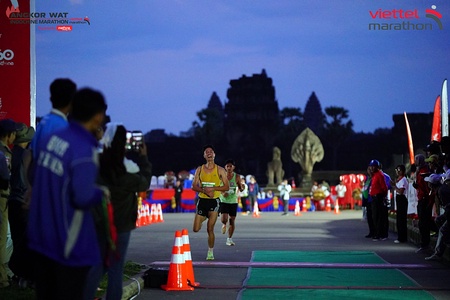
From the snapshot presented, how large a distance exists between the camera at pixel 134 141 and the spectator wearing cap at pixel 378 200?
1557cm

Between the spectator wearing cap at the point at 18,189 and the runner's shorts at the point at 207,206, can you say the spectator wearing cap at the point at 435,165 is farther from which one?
the spectator wearing cap at the point at 18,189

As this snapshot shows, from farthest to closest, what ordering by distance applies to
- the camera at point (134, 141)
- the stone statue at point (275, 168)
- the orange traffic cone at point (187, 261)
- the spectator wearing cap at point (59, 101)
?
the stone statue at point (275, 168) → the orange traffic cone at point (187, 261) → the camera at point (134, 141) → the spectator wearing cap at point (59, 101)

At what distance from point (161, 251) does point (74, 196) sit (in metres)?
14.5

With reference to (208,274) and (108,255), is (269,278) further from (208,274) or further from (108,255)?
(108,255)

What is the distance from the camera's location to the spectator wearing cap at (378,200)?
77.4 feet

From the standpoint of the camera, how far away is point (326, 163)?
132m

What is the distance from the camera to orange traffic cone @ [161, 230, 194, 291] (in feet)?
41.4

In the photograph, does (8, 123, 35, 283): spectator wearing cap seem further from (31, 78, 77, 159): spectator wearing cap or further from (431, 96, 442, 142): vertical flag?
(431, 96, 442, 142): vertical flag

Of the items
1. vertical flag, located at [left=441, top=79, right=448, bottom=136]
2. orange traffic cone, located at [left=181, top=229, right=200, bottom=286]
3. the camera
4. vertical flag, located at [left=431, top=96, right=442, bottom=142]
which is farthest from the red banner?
vertical flag, located at [left=431, top=96, right=442, bottom=142]

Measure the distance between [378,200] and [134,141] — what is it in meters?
16.2

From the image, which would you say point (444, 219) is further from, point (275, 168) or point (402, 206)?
point (275, 168)

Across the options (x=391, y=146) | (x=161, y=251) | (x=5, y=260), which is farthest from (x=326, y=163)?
(x=5, y=260)

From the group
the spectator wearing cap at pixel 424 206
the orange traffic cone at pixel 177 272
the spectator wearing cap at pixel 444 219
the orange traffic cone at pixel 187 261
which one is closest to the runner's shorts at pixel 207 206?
the spectator wearing cap at pixel 444 219

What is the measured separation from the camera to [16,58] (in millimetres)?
13594
